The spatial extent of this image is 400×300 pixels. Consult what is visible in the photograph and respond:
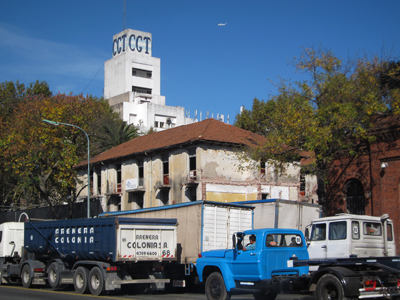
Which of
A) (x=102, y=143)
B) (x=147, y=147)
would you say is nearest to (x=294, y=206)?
(x=147, y=147)

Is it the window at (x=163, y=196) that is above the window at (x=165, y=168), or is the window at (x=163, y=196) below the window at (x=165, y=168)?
below

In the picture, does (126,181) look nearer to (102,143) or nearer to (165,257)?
(102,143)

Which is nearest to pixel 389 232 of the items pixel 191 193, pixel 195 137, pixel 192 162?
pixel 195 137

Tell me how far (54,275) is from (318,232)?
34.3ft

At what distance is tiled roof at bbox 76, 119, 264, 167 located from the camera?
3841 cm

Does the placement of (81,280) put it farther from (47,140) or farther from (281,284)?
A: (47,140)

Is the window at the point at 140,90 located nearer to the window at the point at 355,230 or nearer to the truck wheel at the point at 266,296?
the window at the point at 355,230

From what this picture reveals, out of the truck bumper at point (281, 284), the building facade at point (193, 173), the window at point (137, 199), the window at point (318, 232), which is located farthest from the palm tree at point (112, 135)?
the truck bumper at point (281, 284)

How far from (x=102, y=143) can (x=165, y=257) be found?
131 ft

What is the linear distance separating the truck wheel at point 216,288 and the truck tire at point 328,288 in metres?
2.79

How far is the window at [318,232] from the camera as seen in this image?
17700mm

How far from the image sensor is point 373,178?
27812mm

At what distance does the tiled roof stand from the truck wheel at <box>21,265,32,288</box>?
60.7ft

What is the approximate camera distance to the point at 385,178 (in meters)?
27.2
